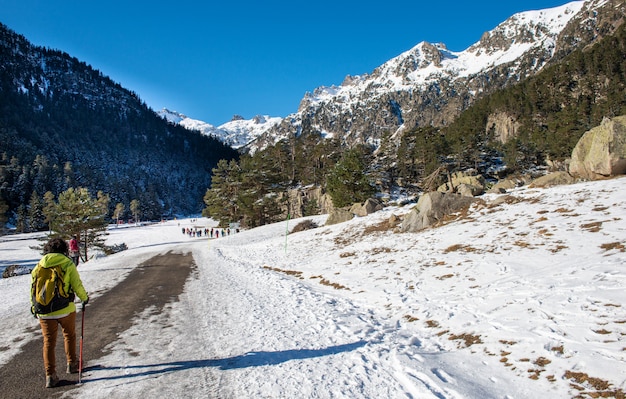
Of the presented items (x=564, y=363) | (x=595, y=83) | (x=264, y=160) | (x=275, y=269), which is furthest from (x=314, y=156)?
(x=595, y=83)

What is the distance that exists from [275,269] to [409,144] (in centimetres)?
5893

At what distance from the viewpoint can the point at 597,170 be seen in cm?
1536

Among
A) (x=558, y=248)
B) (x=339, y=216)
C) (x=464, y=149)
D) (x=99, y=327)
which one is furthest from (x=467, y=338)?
(x=464, y=149)

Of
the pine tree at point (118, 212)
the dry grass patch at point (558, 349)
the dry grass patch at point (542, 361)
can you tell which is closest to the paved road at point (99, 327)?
the dry grass patch at point (542, 361)

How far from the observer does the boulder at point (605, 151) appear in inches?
570

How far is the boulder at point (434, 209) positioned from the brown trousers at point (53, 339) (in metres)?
15.4

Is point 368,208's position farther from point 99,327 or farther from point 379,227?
point 99,327

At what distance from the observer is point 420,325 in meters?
7.16

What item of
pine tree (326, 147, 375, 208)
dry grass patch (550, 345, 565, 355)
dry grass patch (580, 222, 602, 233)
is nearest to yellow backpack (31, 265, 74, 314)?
dry grass patch (550, 345, 565, 355)

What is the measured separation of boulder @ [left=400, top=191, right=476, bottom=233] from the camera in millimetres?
17406

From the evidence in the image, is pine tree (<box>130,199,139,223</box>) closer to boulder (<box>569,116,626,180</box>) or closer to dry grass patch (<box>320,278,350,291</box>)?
dry grass patch (<box>320,278,350,291</box>)

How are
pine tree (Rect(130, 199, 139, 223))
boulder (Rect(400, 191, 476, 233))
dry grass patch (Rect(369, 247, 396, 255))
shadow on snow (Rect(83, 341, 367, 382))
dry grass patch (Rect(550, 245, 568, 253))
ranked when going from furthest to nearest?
pine tree (Rect(130, 199, 139, 223)) < boulder (Rect(400, 191, 476, 233)) < dry grass patch (Rect(369, 247, 396, 255)) < dry grass patch (Rect(550, 245, 568, 253)) < shadow on snow (Rect(83, 341, 367, 382))

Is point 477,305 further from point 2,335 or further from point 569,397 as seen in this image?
point 2,335

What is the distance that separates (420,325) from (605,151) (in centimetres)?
1458
